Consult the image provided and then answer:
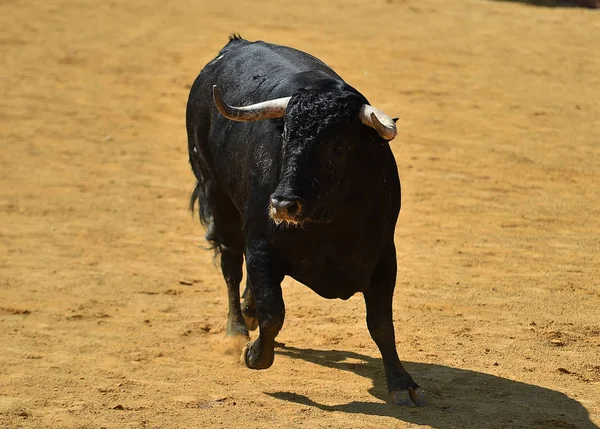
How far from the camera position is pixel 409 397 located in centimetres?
575

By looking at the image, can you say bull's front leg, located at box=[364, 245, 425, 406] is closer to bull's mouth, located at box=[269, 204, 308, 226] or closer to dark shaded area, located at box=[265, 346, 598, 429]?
dark shaded area, located at box=[265, 346, 598, 429]

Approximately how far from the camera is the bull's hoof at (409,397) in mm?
5738

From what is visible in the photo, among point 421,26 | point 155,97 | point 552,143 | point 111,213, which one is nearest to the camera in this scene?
point 111,213

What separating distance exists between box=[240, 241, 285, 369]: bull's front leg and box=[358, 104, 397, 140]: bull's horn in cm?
85

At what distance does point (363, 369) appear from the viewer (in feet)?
21.4

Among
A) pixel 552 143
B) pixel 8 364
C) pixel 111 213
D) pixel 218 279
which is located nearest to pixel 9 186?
pixel 111 213

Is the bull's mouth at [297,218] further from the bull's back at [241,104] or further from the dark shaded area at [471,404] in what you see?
the dark shaded area at [471,404]

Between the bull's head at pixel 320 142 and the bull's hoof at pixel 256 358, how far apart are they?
79cm

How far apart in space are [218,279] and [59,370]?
2.28m

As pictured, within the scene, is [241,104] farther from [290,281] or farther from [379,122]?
[290,281]

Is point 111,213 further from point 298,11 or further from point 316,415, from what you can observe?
point 298,11

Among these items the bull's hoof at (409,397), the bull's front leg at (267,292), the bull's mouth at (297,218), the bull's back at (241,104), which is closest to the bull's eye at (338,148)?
the bull's mouth at (297,218)

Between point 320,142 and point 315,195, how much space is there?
0.85 ft

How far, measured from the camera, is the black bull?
5.42 m
